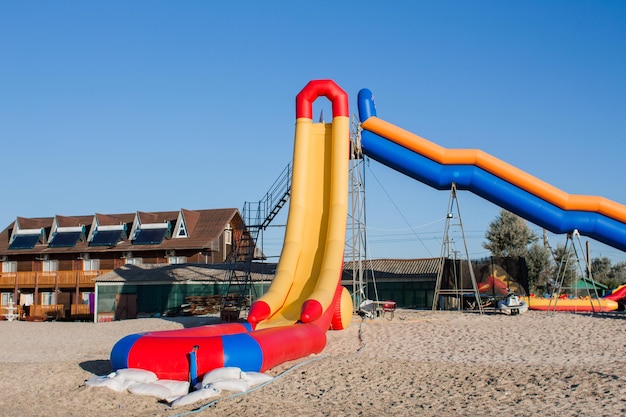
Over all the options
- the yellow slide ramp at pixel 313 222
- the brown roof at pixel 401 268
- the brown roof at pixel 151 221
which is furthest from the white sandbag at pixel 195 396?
the brown roof at pixel 151 221

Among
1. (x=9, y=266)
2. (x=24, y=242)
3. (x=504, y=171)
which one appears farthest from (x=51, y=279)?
(x=504, y=171)

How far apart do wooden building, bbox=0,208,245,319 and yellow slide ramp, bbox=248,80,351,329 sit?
62.9 feet

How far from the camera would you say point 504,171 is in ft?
66.1

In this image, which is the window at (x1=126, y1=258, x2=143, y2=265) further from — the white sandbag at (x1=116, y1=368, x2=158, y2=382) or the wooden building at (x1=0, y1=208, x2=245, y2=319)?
the white sandbag at (x1=116, y1=368, x2=158, y2=382)

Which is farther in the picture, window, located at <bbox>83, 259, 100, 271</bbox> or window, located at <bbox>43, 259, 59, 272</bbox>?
window, located at <bbox>43, 259, 59, 272</bbox>

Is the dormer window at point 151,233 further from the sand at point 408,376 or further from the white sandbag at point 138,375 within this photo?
the white sandbag at point 138,375

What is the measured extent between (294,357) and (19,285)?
32.9 meters

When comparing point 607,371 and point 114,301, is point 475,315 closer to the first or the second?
point 607,371

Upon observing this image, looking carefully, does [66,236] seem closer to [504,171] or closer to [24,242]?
[24,242]

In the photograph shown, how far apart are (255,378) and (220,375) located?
26.0 inches

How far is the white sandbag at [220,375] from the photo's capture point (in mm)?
10805

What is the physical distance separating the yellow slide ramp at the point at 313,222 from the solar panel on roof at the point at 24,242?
2922cm

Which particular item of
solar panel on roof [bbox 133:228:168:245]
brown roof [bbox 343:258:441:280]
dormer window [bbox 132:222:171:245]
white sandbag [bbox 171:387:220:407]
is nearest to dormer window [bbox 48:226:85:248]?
dormer window [bbox 132:222:171:245]

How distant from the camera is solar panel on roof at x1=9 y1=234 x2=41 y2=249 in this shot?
1694 inches
